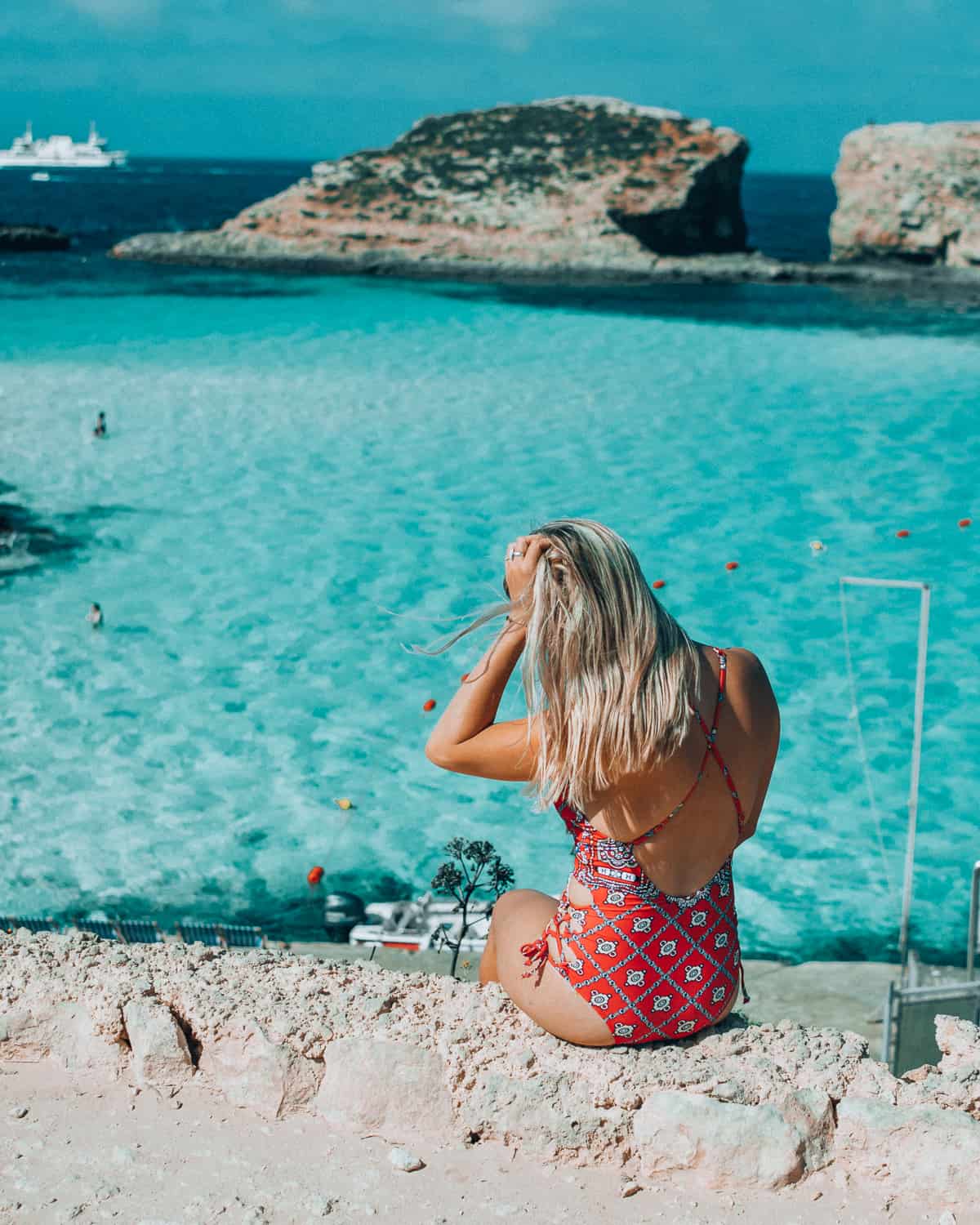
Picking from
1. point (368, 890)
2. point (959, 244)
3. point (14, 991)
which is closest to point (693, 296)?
point (959, 244)

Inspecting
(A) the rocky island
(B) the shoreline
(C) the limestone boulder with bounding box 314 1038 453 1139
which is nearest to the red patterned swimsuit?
(C) the limestone boulder with bounding box 314 1038 453 1139

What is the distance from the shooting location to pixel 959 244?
36094mm

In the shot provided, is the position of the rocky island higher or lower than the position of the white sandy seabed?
higher

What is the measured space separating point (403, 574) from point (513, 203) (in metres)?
29.6

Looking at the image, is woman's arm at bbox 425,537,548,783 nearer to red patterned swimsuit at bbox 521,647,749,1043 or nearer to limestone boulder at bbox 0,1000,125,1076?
red patterned swimsuit at bbox 521,647,749,1043

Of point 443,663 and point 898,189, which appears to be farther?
point 898,189

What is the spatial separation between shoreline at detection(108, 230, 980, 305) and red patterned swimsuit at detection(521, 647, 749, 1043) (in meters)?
30.5

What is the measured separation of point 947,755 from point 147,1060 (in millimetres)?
7435

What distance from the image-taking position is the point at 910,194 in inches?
Answer: 1500

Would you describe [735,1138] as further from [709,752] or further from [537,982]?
[709,752]

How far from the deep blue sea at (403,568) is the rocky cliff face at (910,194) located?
41.1 feet

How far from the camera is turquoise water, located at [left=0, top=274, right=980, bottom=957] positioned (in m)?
7.85

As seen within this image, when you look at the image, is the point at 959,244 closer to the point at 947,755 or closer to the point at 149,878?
the point at 947,755

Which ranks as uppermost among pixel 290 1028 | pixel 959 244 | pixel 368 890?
pixel 959 244
